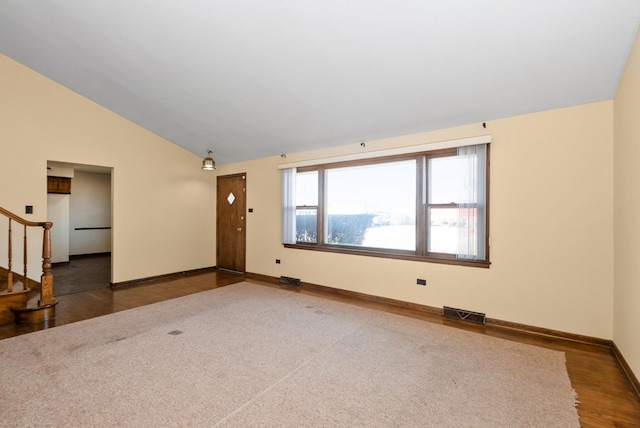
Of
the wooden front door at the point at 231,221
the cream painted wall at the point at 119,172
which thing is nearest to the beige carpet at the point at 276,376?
the cream painted wall at the point at 119,172

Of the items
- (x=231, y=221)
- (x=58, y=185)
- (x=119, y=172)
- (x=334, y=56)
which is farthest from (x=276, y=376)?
(x=58, y=185)

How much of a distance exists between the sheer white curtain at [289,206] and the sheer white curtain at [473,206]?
9.27 feet

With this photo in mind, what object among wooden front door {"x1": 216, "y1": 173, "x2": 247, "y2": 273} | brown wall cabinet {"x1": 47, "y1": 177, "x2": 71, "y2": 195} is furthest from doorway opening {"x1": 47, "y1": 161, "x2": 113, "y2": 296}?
wooden front door {"x1": 216, "y1": 173, "x2": 247, "y2": 273}

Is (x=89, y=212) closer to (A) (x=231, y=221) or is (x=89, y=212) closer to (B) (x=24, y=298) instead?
(A) (x=231, y=221)

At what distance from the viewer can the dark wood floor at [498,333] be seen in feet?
6.28

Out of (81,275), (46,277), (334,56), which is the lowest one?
(81,275)

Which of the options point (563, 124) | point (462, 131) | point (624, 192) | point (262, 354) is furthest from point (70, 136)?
point (624, 192)

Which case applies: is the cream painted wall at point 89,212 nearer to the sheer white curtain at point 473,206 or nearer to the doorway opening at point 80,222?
the doorway opening at point 80,222

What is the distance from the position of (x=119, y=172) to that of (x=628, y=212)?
270 inches

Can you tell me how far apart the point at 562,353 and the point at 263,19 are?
4.18 meters

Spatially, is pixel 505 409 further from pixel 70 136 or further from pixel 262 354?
pixel 70 136

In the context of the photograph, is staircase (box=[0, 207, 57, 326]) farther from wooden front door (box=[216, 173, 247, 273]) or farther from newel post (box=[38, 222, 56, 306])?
wooden front door (box=[216, 173, 247, 273])

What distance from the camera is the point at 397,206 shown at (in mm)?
4270

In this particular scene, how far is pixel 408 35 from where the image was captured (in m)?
2.48
